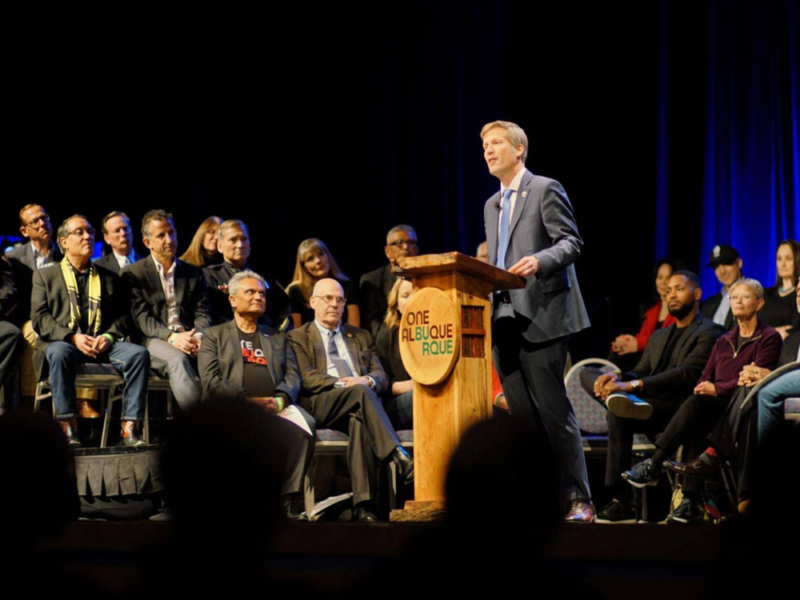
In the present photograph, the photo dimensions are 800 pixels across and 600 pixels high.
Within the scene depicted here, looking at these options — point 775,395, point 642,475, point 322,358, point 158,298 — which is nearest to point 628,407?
point 642,475

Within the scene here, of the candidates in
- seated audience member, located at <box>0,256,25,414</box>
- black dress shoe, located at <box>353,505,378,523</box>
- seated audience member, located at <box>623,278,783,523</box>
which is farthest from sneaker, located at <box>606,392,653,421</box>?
seated audience member, located at <box>0,256,25,414</box>

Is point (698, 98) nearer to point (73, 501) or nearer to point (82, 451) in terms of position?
point (82, 451)

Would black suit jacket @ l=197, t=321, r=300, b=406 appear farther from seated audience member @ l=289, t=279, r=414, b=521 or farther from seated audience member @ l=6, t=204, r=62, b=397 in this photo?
seated audience member @ l=6, t=204, r=62, b=397

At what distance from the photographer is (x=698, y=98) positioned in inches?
276

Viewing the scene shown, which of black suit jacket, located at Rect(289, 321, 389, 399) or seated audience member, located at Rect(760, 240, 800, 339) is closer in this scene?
black suit jacket, located at Rect(289, 321, 389, 399)

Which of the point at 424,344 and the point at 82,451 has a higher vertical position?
the point at 424,344

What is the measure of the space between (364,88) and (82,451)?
4437 millimetres

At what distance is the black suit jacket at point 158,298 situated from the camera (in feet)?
16.8

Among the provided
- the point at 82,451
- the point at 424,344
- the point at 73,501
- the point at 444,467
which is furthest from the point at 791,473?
the point at 82,451

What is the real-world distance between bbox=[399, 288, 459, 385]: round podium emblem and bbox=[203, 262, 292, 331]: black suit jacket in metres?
2.31

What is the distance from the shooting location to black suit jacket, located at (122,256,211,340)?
511 cm

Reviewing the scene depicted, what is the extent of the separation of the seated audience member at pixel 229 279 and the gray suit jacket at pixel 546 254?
2377 mm

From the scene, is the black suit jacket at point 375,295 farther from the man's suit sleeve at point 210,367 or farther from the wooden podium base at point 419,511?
the wooden podium base at point 419,511

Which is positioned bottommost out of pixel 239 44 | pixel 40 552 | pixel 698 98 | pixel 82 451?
pixel 82 451
